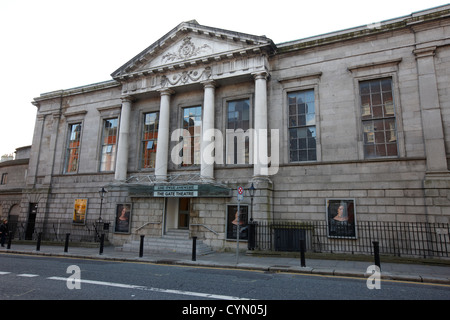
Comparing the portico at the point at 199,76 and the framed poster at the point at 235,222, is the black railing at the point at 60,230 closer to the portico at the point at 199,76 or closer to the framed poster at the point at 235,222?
the portico at the point at 199,76

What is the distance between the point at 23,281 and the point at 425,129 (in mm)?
16464

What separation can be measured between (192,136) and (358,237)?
11.3 m

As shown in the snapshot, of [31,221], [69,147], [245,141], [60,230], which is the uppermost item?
[69,147]

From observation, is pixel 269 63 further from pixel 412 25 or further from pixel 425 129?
pixel 425 129

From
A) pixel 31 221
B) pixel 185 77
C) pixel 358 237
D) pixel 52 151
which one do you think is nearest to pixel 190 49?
pixel 185 77

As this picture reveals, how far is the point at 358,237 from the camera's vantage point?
45.2 feet

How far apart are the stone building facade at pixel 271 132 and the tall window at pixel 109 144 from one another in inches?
4.1

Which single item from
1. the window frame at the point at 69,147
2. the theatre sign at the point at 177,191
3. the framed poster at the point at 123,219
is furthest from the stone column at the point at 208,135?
the window frame at the point at 69,147

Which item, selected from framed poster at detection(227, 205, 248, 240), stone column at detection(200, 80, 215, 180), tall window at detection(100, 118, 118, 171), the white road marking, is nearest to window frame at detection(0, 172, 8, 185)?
tall window at detection(100, 118, 118, 171)

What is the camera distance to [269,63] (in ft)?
57.8

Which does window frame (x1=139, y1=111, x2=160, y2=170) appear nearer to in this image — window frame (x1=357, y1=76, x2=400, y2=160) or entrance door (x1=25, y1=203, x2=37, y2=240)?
entrance door (x1=25, y1=203, x2=37, y2=240)

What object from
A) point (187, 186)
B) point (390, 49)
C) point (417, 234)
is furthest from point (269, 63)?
point (417, 234)

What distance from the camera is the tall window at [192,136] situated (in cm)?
1873

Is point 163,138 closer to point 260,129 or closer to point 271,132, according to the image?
point 260,129
